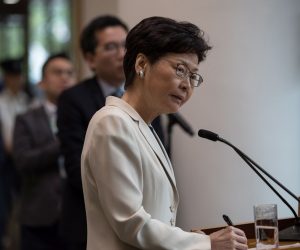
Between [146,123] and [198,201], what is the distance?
1.54 metres

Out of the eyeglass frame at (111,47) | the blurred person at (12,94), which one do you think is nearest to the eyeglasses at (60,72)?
the eyeglass frame at (111,47)

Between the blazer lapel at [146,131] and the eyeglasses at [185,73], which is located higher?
the eyeglasses at [185,73]

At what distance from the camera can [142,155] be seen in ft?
6.29

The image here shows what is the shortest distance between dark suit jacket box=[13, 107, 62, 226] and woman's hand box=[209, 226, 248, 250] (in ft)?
7.16

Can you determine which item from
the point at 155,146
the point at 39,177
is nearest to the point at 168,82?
the point at 155,146

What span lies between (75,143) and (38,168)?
0.92 m

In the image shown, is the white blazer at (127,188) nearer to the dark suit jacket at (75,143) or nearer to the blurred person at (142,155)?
the blurred person at (142,155)

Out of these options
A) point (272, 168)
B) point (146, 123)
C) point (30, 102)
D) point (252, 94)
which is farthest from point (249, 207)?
point (30, 102)

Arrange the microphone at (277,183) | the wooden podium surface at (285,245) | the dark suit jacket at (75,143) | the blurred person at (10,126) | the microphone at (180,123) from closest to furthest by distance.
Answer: the wooden podium surface at (285,245) → the microphone at (277,183) → the dark suit jacket at (75,143) → the microphone at (180,123) → the blurred person at (10,126)

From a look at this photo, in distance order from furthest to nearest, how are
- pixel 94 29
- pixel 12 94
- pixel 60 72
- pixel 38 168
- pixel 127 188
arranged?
pixel 12 94 < pixel 60 72 < pixel 38 168 < pixel 94 29 < pixel 127 188

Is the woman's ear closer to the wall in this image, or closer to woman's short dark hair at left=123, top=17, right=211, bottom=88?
woman's short dark hair at left=123, top=17, right=211, bottom=88

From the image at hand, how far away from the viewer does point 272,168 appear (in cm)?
342

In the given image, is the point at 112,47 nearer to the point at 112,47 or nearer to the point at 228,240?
the point at 112,47

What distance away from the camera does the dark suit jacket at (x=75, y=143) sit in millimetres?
3154
